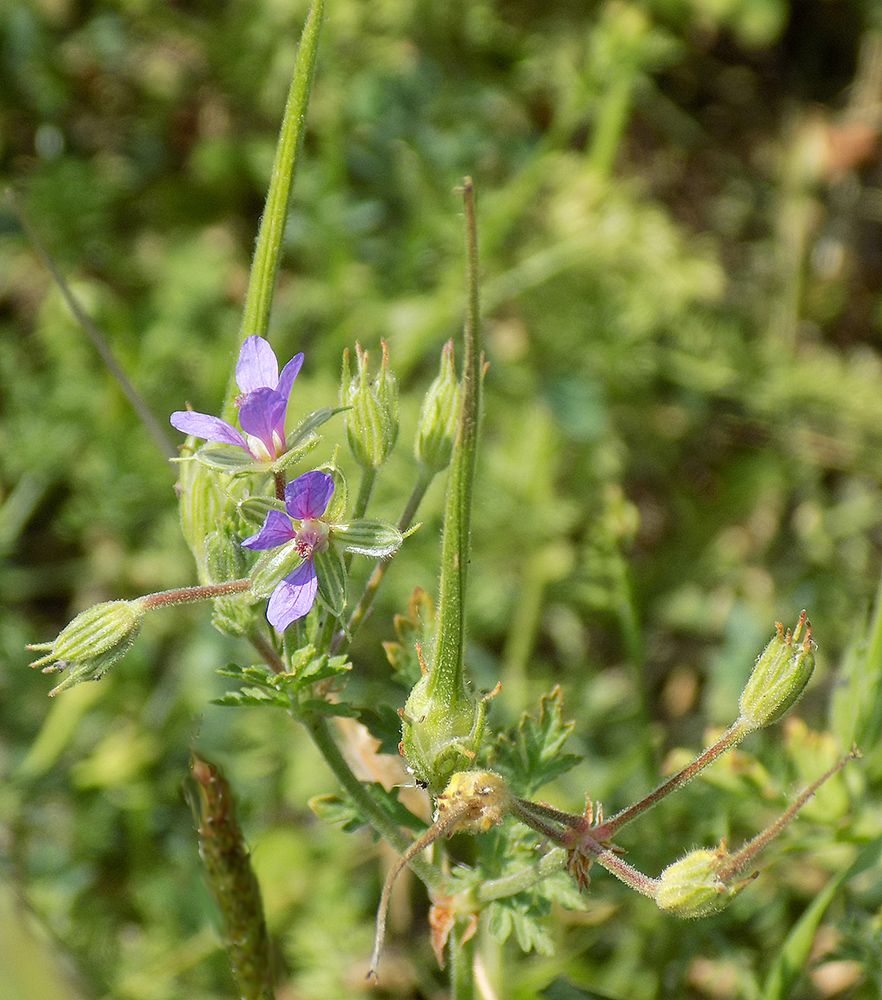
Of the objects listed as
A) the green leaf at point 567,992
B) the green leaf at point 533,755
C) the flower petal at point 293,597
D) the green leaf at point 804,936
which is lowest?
the green leaf at point 567,992

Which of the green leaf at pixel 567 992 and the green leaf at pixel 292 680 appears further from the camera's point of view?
the green leaf at pixel 567 992

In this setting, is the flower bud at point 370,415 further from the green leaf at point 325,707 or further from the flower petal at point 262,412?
the green leaf at point 325,707

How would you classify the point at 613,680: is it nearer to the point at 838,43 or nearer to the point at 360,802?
the point at 360,802

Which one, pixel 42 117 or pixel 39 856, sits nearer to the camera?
pixel 39 856

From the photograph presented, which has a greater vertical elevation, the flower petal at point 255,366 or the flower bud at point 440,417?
the flower petal at point 255,366

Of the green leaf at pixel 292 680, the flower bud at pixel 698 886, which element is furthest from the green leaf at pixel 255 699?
the flower bud at pixel 698 886

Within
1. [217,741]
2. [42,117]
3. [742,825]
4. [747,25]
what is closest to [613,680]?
[742,825]
